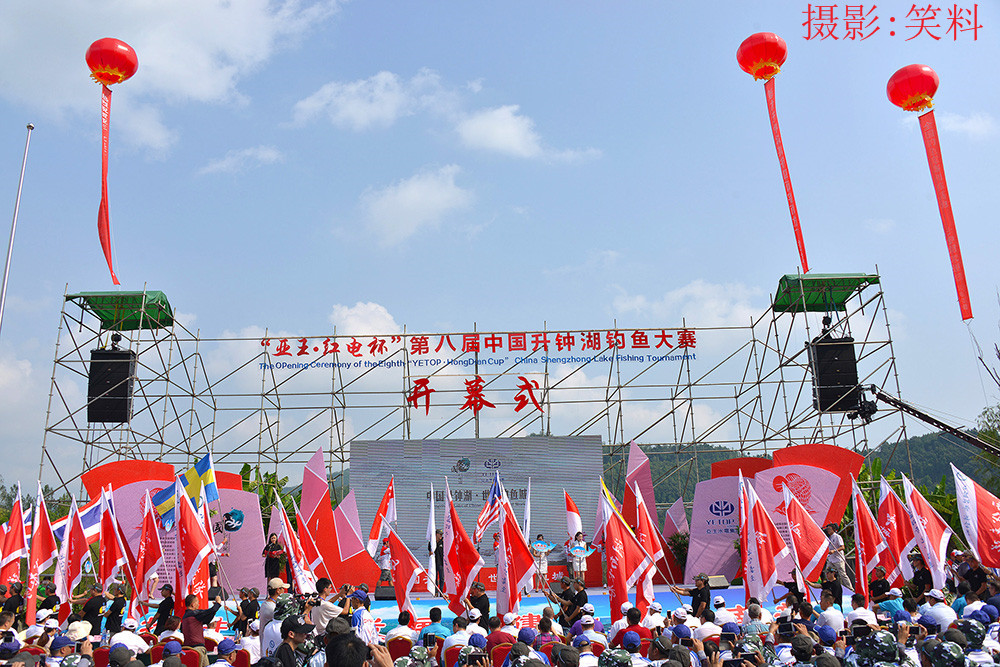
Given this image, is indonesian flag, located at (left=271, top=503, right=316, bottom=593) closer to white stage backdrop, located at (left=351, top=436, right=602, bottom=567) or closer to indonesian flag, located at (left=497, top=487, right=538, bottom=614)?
indonesian flag, located at (left=497, top=487, right=538, bottom=614)

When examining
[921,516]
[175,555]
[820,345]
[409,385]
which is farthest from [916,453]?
[175,555]

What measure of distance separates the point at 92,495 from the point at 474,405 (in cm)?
720

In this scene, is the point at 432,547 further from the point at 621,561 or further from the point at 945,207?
the point at 945,207

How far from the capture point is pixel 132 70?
13.8 metres

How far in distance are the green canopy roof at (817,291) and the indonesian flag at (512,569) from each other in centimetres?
964

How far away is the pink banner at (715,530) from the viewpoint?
1352 centimetres

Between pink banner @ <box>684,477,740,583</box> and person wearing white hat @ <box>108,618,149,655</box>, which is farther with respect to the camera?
pink banner @ <box>684,477,740,583</box>

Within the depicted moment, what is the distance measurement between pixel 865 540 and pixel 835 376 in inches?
285

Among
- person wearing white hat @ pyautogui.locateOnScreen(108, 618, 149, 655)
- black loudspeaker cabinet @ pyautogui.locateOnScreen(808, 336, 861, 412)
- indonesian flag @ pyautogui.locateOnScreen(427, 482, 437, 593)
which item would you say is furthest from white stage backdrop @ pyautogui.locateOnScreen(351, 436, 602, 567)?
person wearing white hat @ pyautogui.locateOnScreen(108, 618, 149, 655)

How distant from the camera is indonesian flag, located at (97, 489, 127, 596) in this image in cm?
886

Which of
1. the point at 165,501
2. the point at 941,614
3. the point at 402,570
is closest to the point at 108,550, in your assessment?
the point at 165,501

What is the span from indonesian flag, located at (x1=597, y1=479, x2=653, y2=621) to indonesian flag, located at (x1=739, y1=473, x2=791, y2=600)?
1.00m

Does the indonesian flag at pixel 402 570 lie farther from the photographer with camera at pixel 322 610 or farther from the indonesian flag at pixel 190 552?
the photographer with camera at pixel 322 610

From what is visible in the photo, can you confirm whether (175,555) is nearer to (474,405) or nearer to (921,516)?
(921,516)
